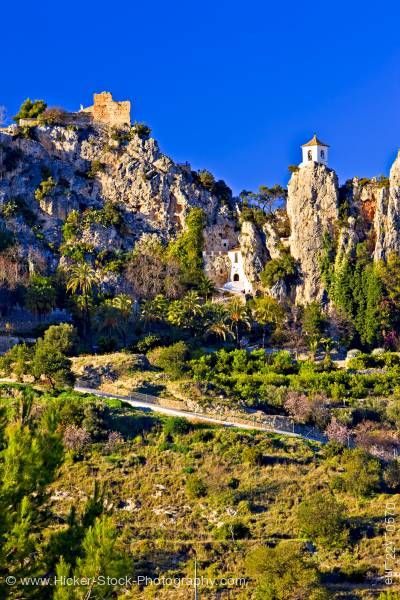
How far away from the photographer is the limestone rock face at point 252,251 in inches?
3002

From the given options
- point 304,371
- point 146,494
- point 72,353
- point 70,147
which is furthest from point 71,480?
point 70,147

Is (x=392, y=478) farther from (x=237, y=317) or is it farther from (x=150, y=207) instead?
(x=150, y=207)

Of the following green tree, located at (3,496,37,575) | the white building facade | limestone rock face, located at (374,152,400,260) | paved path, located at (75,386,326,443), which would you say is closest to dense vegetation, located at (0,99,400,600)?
green tree, located at (3,496,37,575)

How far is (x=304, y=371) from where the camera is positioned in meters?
60.7

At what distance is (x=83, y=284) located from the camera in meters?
68.1

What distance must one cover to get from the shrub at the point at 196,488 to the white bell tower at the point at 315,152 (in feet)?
143

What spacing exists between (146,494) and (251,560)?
925cm

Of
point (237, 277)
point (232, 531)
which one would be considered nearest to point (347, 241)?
point (237, 277)

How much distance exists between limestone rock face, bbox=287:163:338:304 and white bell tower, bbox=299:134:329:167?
1.11 m

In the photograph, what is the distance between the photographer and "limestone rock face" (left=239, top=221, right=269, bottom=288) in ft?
250

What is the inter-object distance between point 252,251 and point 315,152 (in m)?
10.6

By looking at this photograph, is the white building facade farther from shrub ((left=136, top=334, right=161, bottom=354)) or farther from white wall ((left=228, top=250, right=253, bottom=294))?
shrub ((left=136, top=334, right=161, bottom=354))

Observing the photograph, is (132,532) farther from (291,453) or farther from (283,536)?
(291,453)

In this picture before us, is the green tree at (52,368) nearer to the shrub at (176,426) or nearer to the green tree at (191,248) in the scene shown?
the shrub at (176,426)
